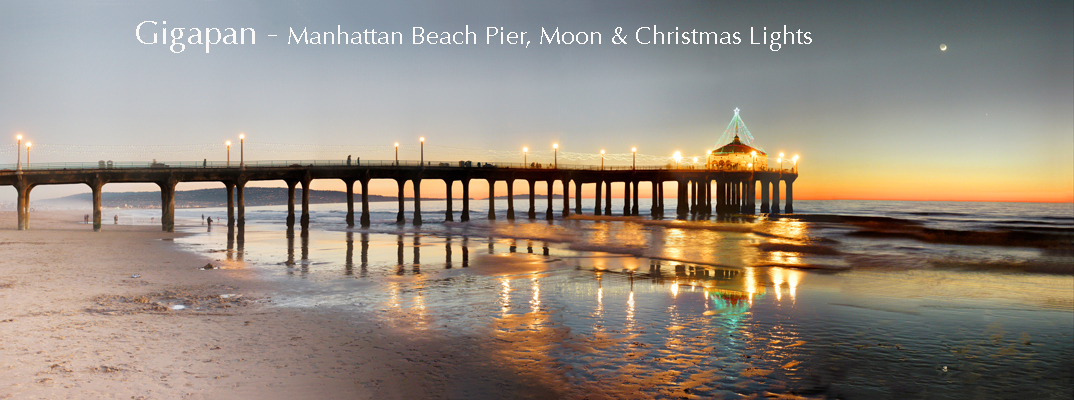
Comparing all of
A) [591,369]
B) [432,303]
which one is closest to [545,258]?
[432,303]

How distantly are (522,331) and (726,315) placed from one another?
17.3 ft

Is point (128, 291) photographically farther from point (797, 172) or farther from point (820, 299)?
point (797, 172)

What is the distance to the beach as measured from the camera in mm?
9047

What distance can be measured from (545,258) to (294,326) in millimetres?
16707

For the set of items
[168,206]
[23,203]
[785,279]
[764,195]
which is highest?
[764,195]

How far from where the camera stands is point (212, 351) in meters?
10.6

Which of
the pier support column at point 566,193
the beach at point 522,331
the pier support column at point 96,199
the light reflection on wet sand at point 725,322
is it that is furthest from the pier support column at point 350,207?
the light reflection on wet sand at point 725,322

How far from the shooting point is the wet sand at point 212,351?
28.4 ft

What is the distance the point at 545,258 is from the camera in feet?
93.5

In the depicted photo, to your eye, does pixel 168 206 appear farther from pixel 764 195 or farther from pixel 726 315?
pixel 764 195

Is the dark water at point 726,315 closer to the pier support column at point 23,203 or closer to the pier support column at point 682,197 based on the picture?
the pier support column at point 23,203

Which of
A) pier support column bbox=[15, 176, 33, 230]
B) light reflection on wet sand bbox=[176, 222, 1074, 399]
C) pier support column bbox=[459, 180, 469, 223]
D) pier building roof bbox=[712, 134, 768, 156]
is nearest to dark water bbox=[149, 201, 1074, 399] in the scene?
light reflection on wet sand bbox=[176, 222, 1074, 399]

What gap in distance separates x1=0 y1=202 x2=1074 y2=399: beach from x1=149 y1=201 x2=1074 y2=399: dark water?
7 centimetres

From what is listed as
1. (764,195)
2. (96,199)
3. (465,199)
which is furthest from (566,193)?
(96,199)
